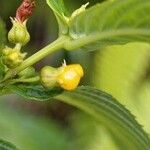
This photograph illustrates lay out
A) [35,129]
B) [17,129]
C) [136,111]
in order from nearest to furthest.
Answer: [17,129]
[35,129]
[136,111]

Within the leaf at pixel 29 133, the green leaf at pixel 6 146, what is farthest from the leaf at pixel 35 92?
the leaf at pixel 29 133

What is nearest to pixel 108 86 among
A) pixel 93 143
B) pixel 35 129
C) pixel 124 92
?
pixel 124 92

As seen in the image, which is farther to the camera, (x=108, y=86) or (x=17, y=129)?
(x=108, y=86)

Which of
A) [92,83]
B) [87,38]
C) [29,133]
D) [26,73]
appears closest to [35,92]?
[26,73]

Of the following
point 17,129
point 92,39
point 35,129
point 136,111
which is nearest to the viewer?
point 92,39

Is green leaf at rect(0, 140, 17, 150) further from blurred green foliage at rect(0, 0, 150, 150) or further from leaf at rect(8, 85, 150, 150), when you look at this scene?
blurred green foliage at rect(0, 0, 150, 150)

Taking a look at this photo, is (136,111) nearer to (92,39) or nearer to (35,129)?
(35,129)

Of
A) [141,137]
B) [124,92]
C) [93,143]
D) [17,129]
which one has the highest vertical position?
[124,92]
